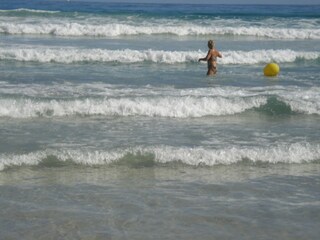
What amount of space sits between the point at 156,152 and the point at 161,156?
12 cm

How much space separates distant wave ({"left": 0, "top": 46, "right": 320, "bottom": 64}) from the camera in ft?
57.8

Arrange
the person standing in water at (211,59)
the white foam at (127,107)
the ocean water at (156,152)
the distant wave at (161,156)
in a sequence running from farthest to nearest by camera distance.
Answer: the person standing in water at (211,59)
the white foam at (127,107)
the distant wave at (161,156)
the ocean water at (156,152)

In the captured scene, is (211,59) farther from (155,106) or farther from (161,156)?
A: (161,156)

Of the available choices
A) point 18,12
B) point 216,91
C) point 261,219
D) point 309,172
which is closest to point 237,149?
point 309,172

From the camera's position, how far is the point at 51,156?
7543mm

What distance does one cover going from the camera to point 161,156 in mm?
7688

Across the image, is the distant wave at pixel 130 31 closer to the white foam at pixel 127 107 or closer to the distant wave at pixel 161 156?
the white foam at pixel 127 107

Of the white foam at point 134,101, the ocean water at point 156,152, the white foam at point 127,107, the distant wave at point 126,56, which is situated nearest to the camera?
the ocean water at point 156,152

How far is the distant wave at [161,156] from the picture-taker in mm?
7457

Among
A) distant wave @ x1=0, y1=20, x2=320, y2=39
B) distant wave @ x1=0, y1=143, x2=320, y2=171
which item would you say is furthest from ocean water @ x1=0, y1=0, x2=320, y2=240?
distant wave @ x1=0, y1=20, x2=320, y2=39

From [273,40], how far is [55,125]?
19.1m

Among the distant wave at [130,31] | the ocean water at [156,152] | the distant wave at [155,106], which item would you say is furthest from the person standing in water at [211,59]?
the distant wave at [130,31]

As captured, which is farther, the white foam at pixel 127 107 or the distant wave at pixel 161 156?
the white foam at pixel 127 107

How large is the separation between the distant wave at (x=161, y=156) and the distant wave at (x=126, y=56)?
10.3 meters
